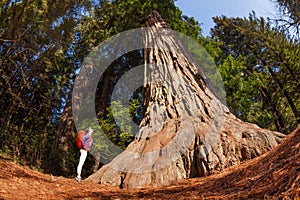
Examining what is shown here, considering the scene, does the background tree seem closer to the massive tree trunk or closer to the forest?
the forest


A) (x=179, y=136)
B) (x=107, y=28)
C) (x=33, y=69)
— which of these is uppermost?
(x=107, y=28)

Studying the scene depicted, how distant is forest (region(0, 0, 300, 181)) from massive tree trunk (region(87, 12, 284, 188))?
272cm

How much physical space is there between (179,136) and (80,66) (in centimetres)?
736

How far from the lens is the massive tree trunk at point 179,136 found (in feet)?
17.8

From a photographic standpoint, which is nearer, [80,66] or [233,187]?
[233,187]

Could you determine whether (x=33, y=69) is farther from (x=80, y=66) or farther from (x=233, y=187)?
(x=233, y=187)

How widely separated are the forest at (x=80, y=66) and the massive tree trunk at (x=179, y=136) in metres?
2.72

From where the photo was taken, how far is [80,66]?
40.4 feet

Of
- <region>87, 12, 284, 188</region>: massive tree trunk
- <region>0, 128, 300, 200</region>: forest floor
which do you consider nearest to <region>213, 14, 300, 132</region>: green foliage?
<region>87, 12, 284, 188</region>: massive tree trunk

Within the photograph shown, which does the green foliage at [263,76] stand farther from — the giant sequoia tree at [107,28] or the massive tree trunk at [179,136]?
the massive tree trunk at [179,136]

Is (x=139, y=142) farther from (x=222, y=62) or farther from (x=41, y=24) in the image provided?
(x=222, y=62)

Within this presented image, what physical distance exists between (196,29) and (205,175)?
26.8 feet

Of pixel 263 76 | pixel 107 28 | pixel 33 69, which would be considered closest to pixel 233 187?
pixel 33 69

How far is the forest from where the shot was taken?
926 cm
